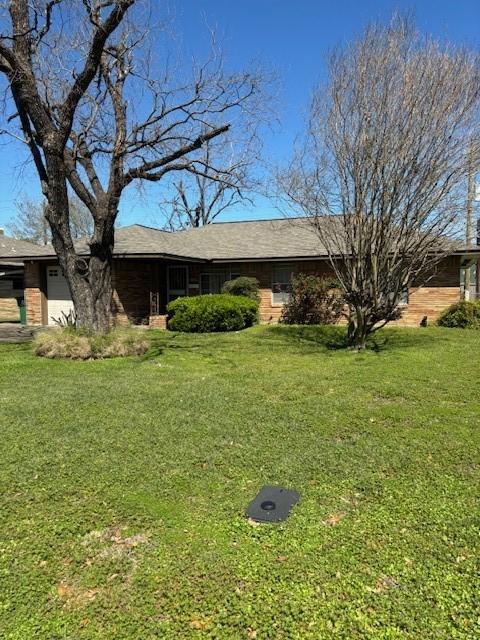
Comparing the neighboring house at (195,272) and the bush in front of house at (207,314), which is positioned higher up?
the neighboring house at (195,272)

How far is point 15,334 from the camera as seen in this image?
47.9ft

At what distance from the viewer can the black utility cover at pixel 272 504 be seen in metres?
3.20

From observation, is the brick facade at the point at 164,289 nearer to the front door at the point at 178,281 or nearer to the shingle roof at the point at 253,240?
the front door at the point at 178,281

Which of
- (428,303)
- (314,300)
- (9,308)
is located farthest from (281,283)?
(9,308)

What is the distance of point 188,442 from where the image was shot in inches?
184

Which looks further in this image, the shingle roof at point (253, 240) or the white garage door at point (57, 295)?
the white garage door at point (57, 295)

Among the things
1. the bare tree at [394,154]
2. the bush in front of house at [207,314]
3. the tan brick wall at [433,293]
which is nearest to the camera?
the bare tree at [394,154]

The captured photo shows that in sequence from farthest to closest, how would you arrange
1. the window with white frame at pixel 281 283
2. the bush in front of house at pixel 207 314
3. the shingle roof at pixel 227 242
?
the window with white frame at pixel 281 283, the shingle roof at pixel 227 242, the bush in front of house at pixel 207 314

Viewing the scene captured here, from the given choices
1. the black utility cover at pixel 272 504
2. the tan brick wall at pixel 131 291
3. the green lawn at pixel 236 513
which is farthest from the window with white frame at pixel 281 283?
the black utility cover at pixel 272 504

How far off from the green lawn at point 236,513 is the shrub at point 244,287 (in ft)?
33.2

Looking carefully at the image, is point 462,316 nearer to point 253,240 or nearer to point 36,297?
point 253,240

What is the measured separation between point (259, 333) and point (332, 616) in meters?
11.9

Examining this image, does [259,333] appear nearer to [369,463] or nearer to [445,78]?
[445,78]

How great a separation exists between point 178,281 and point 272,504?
15.9 meters
